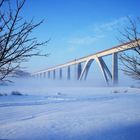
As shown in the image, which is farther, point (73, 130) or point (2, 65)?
point (73, 130)

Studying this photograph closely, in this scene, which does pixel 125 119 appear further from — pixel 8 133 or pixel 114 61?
pixel 114 61

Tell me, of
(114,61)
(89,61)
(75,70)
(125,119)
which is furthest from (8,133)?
A: (75,70)

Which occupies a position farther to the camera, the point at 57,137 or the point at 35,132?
the point at 35,132

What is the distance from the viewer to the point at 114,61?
4191 cm

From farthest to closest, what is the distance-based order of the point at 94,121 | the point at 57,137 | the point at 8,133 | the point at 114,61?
the point at 114,61, the point at 94,121, the point at 8,133, the point at 57,137

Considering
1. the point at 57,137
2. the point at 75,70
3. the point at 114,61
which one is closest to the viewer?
the point at 57,137

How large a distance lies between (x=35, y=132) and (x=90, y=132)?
6.06 ft

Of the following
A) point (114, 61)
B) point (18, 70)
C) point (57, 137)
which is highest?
point (114, 61)

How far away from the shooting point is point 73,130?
26.5 feet

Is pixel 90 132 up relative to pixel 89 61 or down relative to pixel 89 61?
down

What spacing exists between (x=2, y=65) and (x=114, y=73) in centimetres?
3794

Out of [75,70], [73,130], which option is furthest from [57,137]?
[75,70]

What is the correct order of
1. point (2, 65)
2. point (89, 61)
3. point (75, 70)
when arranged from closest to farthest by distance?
point (2, 65), point (89, 61), point (75, 70)

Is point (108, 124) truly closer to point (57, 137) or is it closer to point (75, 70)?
point (57, 137)
